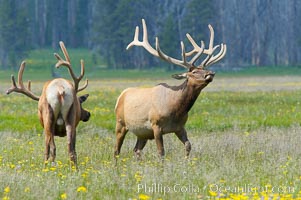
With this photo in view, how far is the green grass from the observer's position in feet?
29.7

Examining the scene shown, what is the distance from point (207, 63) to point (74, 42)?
86.9 metres

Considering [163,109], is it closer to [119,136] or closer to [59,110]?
[119,136]

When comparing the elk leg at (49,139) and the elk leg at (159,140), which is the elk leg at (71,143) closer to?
the elk leg at (49,139)

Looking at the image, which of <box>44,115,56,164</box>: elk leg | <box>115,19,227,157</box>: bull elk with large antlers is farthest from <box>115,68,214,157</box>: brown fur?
<box>44,115,56,164</box>: elk leg

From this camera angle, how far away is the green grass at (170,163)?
29.7ft

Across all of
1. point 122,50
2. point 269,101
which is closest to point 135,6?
point 122,50

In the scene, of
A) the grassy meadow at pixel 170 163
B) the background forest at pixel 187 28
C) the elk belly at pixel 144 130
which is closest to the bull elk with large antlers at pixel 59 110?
the grassy meadow at pixel 170 163

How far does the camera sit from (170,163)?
10.9 metres

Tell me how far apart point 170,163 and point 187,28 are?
6895 cm

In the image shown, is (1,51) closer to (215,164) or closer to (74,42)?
(74,42)

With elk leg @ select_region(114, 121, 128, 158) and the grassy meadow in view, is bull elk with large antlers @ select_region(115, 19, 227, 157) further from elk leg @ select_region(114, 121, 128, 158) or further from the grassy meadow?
the grassy meadow

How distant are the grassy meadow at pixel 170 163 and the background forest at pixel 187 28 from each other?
5810 centimetres

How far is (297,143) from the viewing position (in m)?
14.0

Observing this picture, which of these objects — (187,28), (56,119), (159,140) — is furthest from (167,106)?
(187,28)
